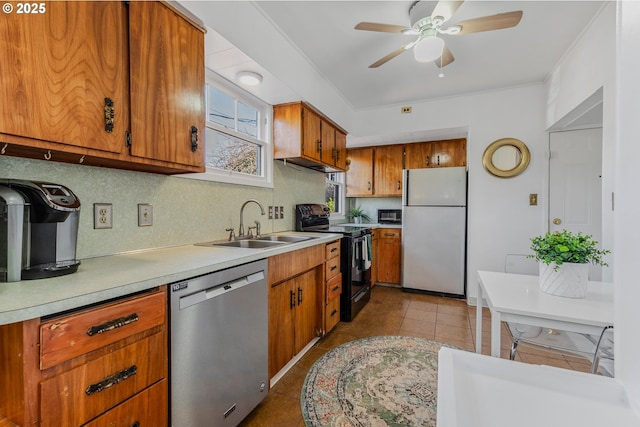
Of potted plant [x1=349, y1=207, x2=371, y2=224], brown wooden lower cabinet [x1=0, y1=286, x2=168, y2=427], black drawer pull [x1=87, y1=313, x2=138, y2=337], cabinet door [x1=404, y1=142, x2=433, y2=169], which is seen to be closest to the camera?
brown wooden lower cabinet [x1=0, y1=286, x2=168, y2=427]

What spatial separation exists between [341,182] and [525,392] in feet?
13.7

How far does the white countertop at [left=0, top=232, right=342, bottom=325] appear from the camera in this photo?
28.8 inches

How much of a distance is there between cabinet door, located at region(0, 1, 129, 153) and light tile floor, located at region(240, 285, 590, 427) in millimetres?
1637

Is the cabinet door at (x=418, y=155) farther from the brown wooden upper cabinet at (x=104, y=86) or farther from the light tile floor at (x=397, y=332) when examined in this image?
the brown wooden upper cabinet at (x=104, y=86)

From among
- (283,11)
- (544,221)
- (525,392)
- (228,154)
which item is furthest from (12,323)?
(544,221)

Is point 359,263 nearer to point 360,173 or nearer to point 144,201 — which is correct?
point 360,173

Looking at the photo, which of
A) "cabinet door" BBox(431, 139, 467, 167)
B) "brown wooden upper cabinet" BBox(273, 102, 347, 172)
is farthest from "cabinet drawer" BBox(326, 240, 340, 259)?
"cabinet door" BBox(431, 139, 467, 167)

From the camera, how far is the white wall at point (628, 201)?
1.75 feet

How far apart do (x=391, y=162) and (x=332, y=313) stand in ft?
8.99

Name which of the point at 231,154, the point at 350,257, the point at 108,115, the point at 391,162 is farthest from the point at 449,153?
the point at 108,115

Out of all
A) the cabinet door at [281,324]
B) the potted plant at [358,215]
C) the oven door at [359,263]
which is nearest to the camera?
the cabinet door at [281,324]

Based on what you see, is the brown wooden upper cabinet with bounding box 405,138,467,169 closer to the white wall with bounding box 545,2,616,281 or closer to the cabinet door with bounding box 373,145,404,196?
the cabinet door with bounding box 373,145,404,196

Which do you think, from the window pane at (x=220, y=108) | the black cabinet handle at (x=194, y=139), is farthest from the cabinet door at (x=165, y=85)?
the window pane at (x=220, y=108)

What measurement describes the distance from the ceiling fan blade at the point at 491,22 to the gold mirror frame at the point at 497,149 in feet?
5.95
